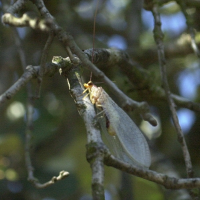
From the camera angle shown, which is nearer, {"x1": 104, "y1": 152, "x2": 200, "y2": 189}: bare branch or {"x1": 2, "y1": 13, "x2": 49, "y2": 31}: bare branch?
{"x1": 2, "y1": 13, "x2": 49, "y2": 31}: bare branch

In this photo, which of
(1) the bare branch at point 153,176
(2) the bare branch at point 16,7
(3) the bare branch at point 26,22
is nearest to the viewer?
(3) the bare branch at point 26,22

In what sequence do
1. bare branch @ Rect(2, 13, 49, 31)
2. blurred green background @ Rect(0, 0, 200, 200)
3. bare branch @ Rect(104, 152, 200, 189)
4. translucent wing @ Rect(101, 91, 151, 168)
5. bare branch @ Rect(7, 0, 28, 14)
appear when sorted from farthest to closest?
blurred green background @ Rect(0, 0, 200, 200)
translucent wing @ Rect(101, 91, 151, 168)
bare branch @ Rect(7, 0, 28, 14)
bare branch @ Rect(104, 152, 200, 189)
bare branch @ Rect(2, 13, 49, 31)

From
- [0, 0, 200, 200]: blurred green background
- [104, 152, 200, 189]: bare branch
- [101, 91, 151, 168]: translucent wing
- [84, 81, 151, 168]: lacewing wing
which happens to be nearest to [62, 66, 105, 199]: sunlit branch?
[104, 152, 200, 189]: bare branch

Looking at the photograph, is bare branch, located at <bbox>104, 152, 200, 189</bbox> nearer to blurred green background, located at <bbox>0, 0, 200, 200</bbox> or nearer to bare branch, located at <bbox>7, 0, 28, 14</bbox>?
bare branch, located at <bbox>7, 0, 28, 14</bbox>

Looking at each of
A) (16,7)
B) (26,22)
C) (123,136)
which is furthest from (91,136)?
(123,136)

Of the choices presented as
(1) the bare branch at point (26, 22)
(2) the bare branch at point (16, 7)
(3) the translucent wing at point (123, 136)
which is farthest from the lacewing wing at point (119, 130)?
(1) the bare branch at point (26, 22)

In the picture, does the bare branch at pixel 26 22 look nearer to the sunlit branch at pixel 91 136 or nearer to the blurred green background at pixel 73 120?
the sunlit branch at pixel 91 136

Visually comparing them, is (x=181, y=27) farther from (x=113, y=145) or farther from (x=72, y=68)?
(x=72, y=68)

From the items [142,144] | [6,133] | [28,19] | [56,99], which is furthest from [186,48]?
[28,19]
